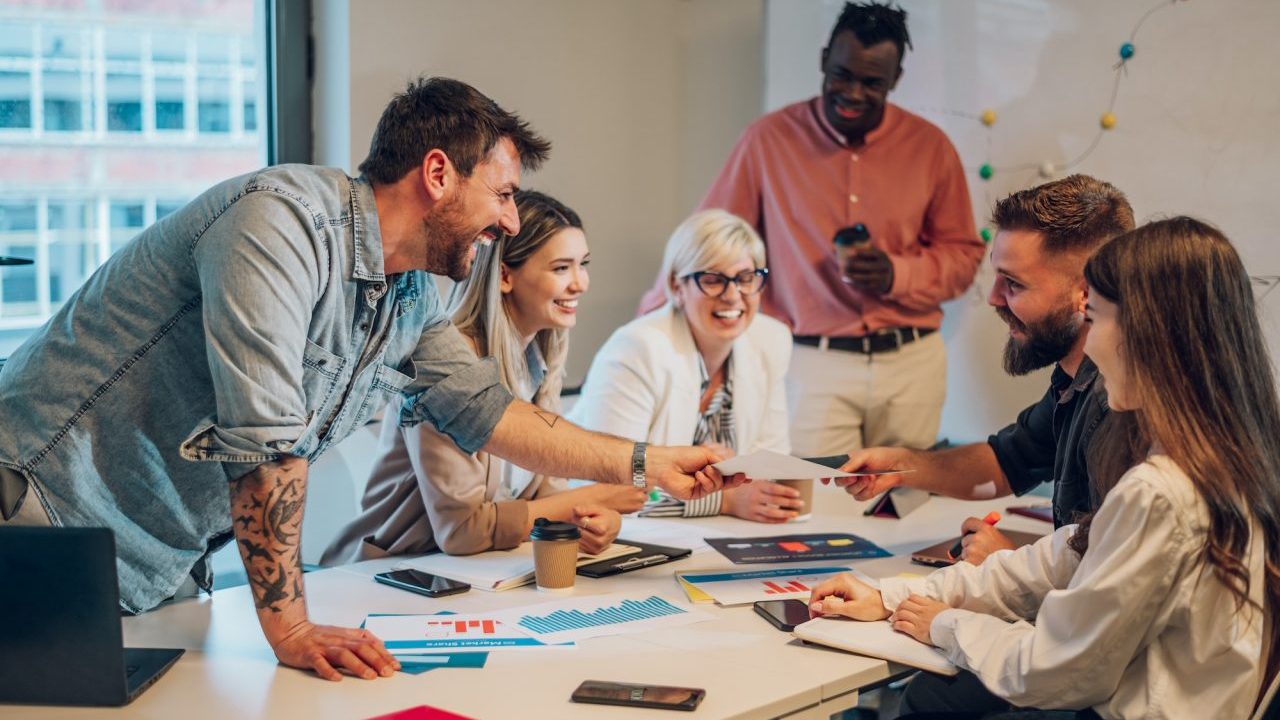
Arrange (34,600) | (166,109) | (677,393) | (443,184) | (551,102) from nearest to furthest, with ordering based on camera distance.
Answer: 1. (34,600)
2. (443,184)
3. (677,393)
4. (166,109)
5. (551,102)

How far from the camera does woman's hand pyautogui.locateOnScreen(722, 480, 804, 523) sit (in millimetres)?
2656

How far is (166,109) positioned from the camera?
139 inches

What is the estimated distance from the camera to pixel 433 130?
1928 mm

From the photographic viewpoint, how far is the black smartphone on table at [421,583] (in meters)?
2.07

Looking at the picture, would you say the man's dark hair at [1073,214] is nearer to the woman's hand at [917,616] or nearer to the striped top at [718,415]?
the woman's hand at [917,616]

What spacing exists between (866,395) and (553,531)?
2.06 metres

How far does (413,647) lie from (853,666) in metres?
0.65

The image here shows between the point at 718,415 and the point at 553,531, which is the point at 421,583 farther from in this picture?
the point at 718,415

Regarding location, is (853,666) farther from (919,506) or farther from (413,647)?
(919,506)

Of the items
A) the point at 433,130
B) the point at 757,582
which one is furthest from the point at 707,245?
the point at 433,130

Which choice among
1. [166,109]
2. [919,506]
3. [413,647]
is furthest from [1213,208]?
[166,109]

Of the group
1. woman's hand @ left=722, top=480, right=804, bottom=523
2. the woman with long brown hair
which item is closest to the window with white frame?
woman's hand @ left=722, top=480, right=804, bottom=523

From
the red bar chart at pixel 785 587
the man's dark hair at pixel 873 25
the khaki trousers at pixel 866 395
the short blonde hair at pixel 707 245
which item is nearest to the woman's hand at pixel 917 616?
the red bar chart at pixel 785 587

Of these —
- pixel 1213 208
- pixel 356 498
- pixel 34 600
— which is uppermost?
pixel 1213 208
